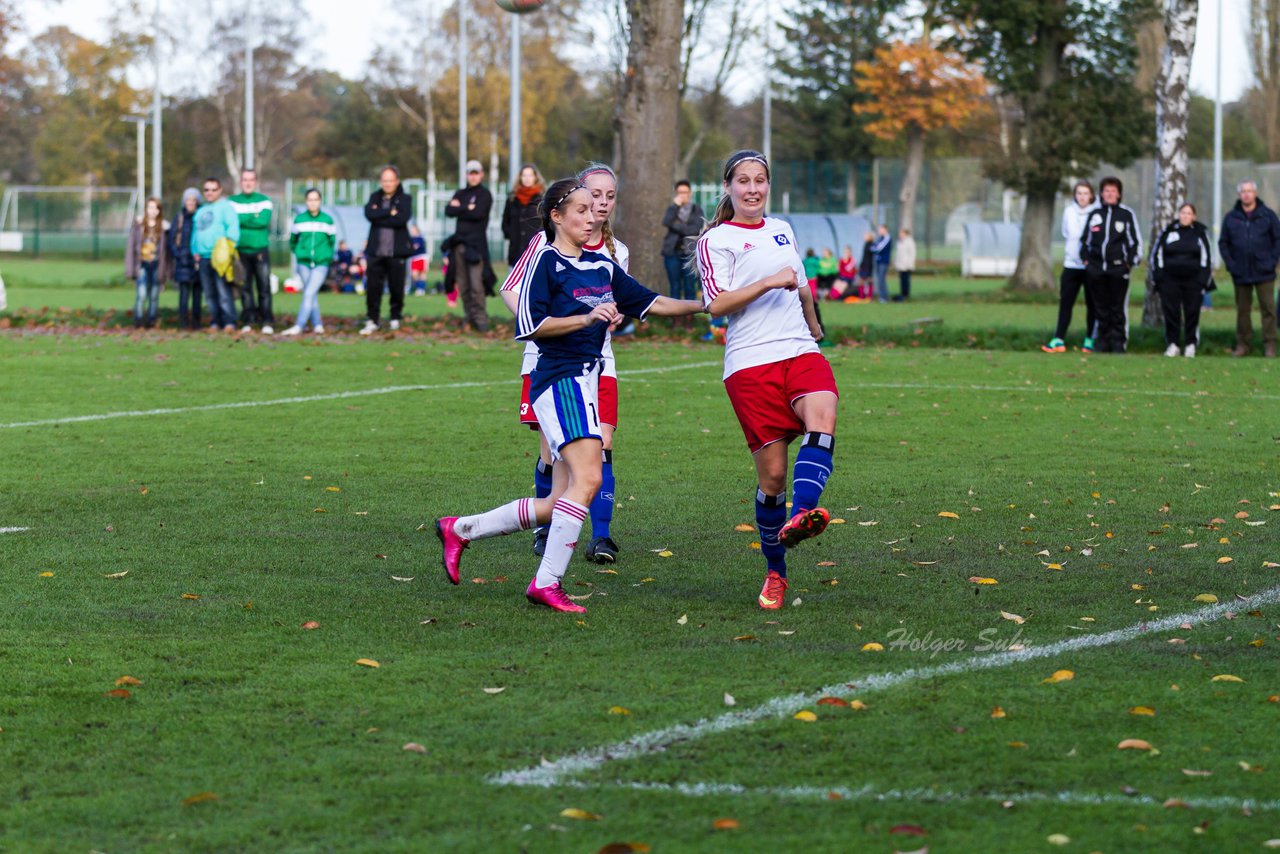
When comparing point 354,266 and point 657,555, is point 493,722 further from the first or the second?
point 354,266

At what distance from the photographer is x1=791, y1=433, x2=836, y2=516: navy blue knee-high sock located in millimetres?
6867

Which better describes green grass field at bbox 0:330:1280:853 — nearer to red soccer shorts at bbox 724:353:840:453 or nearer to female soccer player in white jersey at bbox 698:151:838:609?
female soccer player in white jersey at bbox 698:151:838:609

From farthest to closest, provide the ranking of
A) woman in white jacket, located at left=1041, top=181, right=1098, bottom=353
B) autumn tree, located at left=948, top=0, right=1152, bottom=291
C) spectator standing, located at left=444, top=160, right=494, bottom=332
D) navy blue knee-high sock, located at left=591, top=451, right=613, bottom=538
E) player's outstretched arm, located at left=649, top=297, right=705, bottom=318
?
autumn tree, located at left=948, top=0, right=1152, bottom=291 < spectator standing, located at left=444, top=160, right=494, bottom=332 < woman in white jacket, located at left=1041, top=181, right=1098, bottom=353 < navy blue knee-high sock, located at left=591, top=451, right=613, bottom=538 < player's outstretched arm, located at left=649, top=297, right=705, bottom=318

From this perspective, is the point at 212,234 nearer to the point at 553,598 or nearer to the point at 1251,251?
the point at 1251,251

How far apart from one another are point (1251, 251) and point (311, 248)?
464 inches

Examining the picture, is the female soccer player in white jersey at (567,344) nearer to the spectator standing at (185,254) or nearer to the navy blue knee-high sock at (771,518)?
the navy blue knee-high sock at (771,518)

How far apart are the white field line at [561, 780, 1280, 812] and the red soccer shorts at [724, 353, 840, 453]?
8.94ft

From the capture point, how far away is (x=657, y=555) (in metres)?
8.10

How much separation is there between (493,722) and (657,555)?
3.05m

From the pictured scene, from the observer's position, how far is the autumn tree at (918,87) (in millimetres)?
60625

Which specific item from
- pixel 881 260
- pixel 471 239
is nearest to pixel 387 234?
pixel 471 239

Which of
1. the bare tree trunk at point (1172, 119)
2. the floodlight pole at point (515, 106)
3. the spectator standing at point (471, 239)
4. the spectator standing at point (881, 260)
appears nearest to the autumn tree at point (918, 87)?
the spectator standing at point (881, 260)

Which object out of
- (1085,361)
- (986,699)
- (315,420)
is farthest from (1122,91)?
(986,699)
